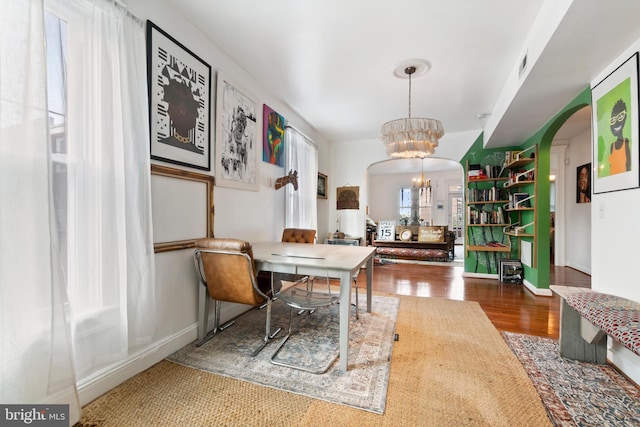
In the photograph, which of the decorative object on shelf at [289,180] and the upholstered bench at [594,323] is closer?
the upholstered bench at [594,323]

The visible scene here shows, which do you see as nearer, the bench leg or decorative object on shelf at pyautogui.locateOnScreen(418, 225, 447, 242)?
the bench leg

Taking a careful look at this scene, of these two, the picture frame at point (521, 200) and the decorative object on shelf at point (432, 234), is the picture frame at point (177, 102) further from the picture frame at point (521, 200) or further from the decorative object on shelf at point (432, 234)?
the decorative object on shelf at point (432, 234)

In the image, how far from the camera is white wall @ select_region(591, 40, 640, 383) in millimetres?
1727

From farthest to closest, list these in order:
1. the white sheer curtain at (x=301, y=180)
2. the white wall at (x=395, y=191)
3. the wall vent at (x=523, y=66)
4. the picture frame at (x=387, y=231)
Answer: the white wall at (x=395, y=191)
the picture frame at (x=387, y=231)
the white sheer curtain at (x=301, y=180)
the wall vent at (x=523, y=66)

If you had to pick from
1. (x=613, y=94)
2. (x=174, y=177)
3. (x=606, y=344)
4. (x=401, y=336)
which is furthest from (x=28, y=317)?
(x=613, y=94)

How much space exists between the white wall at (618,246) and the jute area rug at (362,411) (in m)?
0.66

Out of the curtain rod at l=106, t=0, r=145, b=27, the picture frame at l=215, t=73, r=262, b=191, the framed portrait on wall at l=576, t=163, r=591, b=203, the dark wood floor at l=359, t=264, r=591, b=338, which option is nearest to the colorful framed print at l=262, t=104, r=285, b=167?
the picture frame at l=215, t=73, r=262, b=191

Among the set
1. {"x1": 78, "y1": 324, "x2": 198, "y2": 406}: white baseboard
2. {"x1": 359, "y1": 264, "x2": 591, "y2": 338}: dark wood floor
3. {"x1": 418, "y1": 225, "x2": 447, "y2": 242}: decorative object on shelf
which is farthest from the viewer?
{"x1": 418, "y1": 225, "x2": 447, "y2": 242}: decorative object on shelf

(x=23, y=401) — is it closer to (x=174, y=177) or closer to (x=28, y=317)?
(x=28, y=317)

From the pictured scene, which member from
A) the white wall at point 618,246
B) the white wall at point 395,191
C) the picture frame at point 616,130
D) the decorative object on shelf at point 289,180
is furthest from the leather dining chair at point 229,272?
the white wall at point 395,191

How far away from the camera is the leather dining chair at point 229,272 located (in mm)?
1808

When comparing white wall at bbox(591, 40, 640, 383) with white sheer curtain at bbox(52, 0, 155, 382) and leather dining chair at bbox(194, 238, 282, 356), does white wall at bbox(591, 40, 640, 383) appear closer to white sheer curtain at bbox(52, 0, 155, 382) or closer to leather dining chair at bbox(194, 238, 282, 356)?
leather dining chair at bbox(194, 238, 282, 356)

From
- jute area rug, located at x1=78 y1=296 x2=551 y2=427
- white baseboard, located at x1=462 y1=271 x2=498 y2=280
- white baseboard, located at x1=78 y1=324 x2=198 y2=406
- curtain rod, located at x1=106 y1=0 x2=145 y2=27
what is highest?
curtain rod, located at x1=106 y1=0 x2=145 y2=27

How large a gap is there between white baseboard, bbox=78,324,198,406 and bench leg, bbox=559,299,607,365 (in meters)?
2.85
